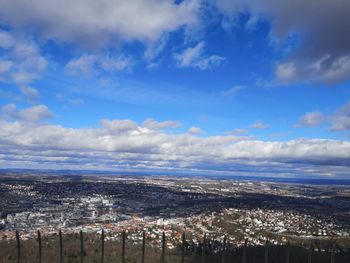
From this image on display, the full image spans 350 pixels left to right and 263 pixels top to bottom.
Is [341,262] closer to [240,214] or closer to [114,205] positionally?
[240,214]

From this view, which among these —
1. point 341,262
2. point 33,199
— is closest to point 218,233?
point 341,262

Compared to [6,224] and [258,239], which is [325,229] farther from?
[6,224]

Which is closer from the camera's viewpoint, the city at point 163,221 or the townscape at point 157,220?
the city at point 163,221

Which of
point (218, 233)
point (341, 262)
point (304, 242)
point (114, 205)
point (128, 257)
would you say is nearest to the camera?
point (128, 257)

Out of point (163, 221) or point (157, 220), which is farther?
point (157, 220)

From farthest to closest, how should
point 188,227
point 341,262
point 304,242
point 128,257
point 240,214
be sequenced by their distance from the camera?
point 240,214
point 188,227
point 304,242
point 341,262
point 128,257

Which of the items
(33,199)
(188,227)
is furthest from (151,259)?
(33,199)

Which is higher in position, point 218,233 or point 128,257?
point 128,257

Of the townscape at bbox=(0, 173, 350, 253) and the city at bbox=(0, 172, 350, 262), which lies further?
the townscape at bbox=(0, 173, 350, 253)

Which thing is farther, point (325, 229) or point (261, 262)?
point (325, 229)

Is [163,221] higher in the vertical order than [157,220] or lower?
higher
